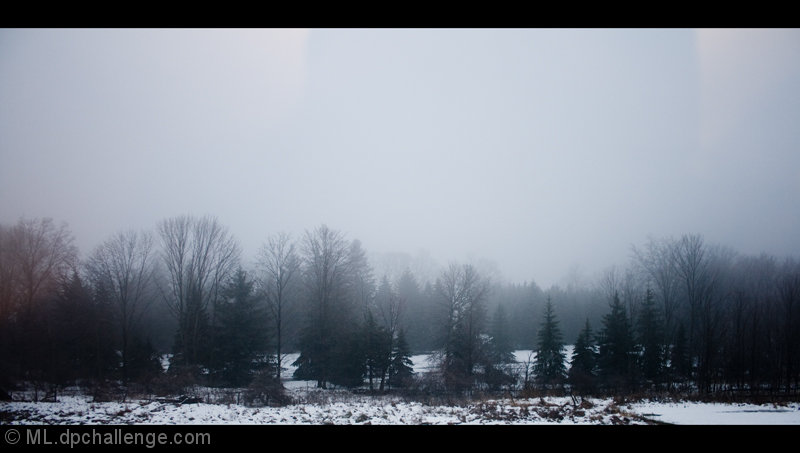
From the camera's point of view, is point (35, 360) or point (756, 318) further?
point (756, 318)

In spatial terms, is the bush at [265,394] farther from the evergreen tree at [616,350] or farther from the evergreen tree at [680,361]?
the evergreen tree at [680,361]

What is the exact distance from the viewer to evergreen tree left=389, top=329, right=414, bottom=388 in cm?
2650

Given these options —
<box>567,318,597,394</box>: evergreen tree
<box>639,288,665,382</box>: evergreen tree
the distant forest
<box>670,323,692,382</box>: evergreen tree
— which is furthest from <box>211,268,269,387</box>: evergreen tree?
<box>670,323,692,382</box>: evergreen tree

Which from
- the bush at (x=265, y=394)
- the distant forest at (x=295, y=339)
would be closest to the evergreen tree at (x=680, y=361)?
the distant forest at (x=295, y=339)

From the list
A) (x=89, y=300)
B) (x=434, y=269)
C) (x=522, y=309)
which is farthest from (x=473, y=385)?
(x=434, y=269)

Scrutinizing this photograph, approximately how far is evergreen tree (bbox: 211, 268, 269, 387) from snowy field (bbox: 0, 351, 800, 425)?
8249mm

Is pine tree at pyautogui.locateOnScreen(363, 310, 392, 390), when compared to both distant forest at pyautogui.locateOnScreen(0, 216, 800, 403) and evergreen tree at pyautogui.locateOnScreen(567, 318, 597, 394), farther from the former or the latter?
evergreen tree at pyautogui.locateOnScreen(567, 318, 597, 394)

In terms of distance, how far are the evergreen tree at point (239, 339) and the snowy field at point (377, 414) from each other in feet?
27.1

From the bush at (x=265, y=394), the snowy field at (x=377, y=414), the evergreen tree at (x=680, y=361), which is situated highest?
the snowy field at (x=377, y=414)

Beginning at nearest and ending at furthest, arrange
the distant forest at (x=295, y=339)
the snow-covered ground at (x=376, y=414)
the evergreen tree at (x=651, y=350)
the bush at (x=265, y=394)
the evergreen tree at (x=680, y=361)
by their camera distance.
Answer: the snow-covered ground at (x=376, y=414) < the bush at (x=265, y=394) < the distant forest at (x=295, y=339) < the evergreen tree at (x=651, y=350) < the evergreen tree at (x=680, y=361)

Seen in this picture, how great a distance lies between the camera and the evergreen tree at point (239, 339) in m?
25.4
